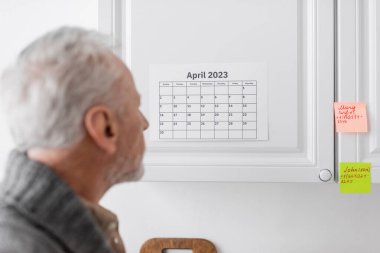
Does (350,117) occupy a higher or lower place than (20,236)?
higher

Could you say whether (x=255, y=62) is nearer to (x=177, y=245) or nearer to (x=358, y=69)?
(x=358, y=69)

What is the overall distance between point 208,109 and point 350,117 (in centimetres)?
37

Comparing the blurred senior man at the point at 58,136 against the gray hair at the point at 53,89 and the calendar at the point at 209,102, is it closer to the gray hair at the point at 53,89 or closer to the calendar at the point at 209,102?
the gray hair at the point at 53,89

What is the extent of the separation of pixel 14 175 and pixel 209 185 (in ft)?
3.21

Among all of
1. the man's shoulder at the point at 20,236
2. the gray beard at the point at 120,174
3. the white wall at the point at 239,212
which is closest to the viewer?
the man's shoulder at the point at 20,236

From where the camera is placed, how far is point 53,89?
2.58 ft

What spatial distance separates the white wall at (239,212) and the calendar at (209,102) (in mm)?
449

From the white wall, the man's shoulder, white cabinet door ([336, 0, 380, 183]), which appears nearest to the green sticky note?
white cabinet door ([336, 0, 380, 183])

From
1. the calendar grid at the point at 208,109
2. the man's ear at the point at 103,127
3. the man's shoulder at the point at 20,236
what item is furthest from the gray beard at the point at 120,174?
the calendar grid at the point at 208,109

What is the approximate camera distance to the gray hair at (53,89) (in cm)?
79

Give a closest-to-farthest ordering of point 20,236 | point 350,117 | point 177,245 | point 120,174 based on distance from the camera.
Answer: point 20,236 < point 120,174 < point 350,117 < point 177,245

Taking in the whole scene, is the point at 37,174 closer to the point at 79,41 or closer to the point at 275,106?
the point at 79,41

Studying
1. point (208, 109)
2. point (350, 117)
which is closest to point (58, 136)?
point (208, 109)

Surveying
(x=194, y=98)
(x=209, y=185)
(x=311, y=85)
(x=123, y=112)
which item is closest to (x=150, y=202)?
(x=209, y=185)
